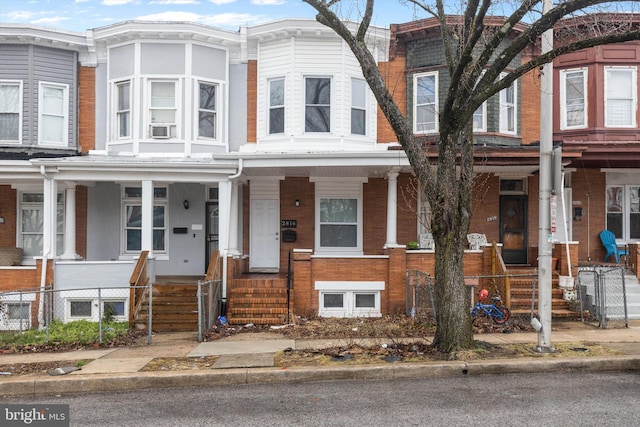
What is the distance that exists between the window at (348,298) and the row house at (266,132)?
155 centimetres

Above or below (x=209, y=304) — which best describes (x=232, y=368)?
below

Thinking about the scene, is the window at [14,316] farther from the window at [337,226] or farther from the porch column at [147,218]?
the window at [337,226]

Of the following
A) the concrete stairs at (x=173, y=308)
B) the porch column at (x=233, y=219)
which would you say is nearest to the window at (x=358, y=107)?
the porch column at (x=233, y=219)

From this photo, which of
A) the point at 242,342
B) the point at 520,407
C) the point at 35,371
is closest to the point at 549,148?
the point at 520,407

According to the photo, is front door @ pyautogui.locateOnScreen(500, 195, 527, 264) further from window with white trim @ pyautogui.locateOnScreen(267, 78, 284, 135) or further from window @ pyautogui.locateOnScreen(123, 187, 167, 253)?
window @ pyautogui.locateOnScreen(123, 187, 167, 253)

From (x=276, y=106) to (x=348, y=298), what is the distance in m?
5.77

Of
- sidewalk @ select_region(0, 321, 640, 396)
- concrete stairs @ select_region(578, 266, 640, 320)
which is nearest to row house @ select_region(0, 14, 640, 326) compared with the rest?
concrete stairs @ select_region(578, 266, 640, 320)

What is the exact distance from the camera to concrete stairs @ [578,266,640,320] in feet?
39.6

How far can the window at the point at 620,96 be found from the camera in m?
15.1

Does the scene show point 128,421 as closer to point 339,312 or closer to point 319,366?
point 319,366

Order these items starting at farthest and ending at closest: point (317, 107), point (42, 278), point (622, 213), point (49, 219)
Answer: point (622, 213), point (317, 107), point (49, 219), point (42, 278)

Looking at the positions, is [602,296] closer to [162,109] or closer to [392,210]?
[392,210]

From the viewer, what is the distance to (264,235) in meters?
15.2

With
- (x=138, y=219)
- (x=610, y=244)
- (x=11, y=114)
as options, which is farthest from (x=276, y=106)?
(x=610, y=244)
